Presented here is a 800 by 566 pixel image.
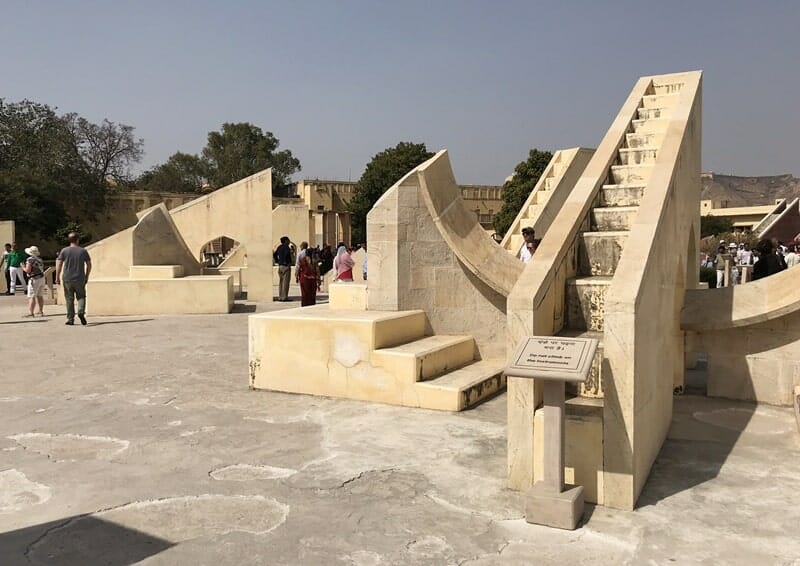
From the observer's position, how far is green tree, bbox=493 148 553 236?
32812 millimetres

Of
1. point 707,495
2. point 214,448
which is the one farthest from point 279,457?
point 707,495

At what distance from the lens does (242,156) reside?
198 feet

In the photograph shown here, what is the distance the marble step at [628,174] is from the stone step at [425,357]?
2185 mm

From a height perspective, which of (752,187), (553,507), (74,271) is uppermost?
(752,187)

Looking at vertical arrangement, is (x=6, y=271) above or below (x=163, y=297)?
above

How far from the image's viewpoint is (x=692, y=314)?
20.0 feet

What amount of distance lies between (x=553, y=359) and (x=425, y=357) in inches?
107

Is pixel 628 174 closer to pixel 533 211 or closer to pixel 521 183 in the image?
pixel 533 211

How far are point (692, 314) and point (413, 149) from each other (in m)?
41.6

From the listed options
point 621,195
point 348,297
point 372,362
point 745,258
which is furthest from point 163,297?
point 745,258

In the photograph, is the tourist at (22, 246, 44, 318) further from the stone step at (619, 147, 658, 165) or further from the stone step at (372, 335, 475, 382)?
the stone step at (619, 147, 658, 165)

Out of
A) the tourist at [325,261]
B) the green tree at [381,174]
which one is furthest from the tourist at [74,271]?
the green tree at [381,174]

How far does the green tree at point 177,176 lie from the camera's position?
56.6 metres

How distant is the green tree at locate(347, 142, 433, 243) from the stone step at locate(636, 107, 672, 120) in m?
38.0
